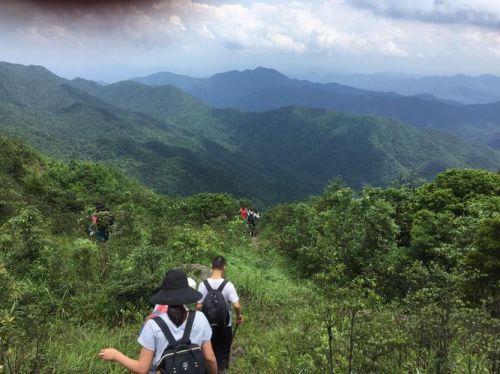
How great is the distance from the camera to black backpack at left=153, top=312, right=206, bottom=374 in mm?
3410

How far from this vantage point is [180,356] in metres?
3.43

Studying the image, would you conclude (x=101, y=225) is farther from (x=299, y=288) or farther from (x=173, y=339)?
(x=173, y=339)

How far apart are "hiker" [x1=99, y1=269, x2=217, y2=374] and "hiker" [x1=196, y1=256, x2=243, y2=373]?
1.47 metres

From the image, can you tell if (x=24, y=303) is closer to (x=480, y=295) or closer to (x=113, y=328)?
(x=113, y=328)

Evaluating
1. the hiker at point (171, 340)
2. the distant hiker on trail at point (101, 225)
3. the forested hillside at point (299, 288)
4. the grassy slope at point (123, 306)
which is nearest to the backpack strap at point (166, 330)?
the hiker at point (171, 340)

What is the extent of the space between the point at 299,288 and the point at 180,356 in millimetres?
6740

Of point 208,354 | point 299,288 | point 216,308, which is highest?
point 208,354

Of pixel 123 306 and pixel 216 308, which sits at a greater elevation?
pixel 216 308

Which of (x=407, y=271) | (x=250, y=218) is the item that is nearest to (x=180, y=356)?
(x=407, y=271)

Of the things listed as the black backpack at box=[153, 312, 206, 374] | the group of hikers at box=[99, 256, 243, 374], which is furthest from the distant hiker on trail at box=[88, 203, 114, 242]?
the black backpack at box=[153, 312, 206, 374]

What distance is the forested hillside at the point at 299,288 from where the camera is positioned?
174 inches

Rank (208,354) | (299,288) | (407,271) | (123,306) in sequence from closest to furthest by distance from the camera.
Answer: (208,354) < (407,271) < (123,306) < (299,288)

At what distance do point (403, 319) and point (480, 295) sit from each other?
15.7 ft

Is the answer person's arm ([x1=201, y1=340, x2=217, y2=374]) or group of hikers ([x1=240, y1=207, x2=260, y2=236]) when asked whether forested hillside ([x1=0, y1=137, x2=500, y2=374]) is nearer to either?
person's arm ([x1=201, y1=340, x2=217, y2=374])
